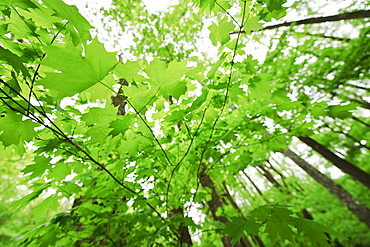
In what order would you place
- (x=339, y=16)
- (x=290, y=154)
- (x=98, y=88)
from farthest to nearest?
(x=290, y=154)
(x=339, y=16)
(x=98, y=88)

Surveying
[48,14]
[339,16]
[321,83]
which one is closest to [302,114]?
[48,14]

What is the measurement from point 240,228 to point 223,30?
1107mm

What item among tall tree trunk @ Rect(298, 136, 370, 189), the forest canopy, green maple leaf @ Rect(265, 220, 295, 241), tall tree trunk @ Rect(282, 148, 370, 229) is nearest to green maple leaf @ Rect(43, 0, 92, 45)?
the forest canopy

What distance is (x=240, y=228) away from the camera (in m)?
0.92

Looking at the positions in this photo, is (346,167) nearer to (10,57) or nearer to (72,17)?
(72,17)

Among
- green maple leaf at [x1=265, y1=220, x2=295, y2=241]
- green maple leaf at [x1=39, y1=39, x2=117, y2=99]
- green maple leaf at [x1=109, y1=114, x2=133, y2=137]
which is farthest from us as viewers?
green maple leaf at [x1=265, y1=220, x2=295, y2=241]

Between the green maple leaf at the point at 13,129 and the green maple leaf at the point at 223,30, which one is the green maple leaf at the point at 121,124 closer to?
the green maple leaf at the point at 13,129

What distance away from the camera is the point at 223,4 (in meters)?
0.92

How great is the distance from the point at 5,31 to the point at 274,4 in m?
1.20

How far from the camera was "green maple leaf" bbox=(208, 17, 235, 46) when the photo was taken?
0.99 meters

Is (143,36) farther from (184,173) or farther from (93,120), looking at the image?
(93,120)

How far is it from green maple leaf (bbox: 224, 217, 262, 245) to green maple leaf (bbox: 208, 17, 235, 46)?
3.28ft

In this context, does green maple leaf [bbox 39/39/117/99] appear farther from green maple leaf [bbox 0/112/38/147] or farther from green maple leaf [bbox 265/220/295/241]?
green maple leaf [bbox 265/220/295/241]

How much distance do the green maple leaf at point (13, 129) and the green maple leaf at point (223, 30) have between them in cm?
113
